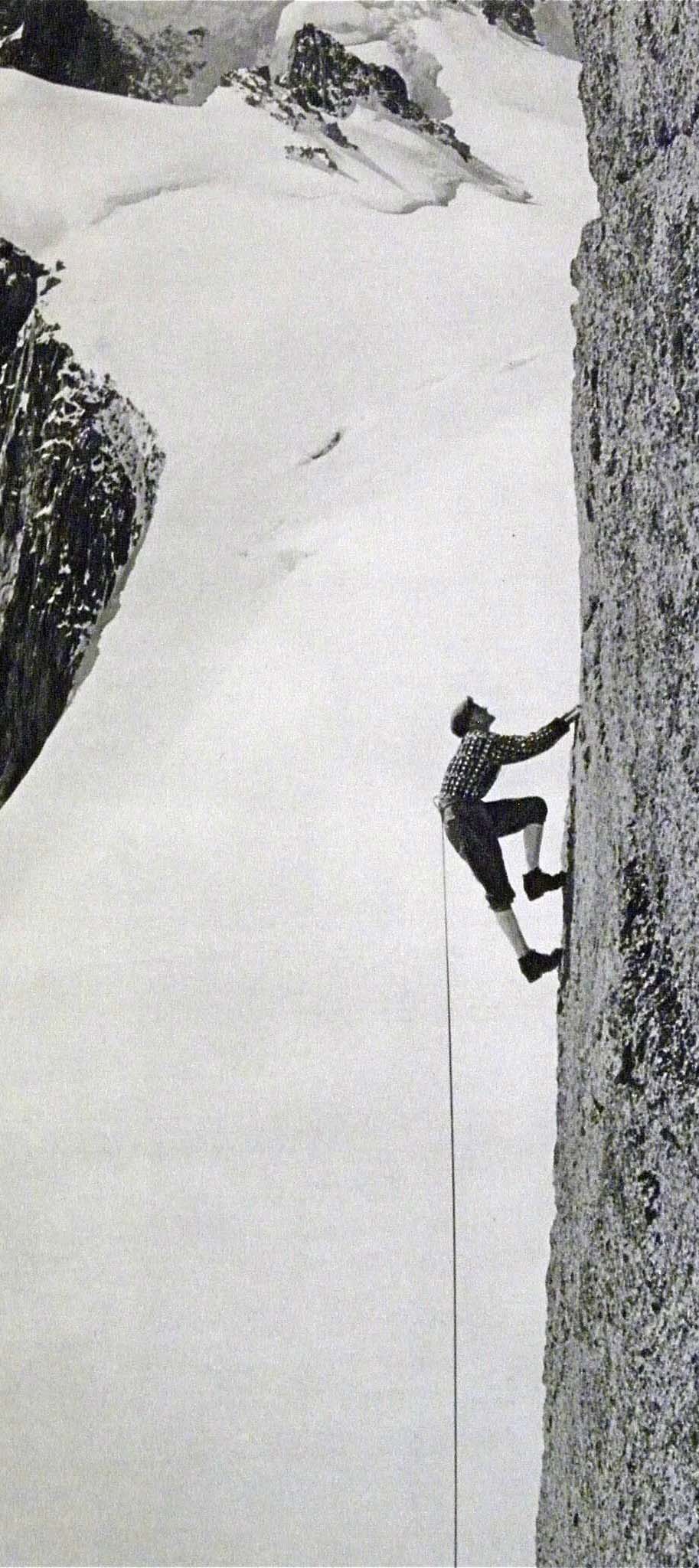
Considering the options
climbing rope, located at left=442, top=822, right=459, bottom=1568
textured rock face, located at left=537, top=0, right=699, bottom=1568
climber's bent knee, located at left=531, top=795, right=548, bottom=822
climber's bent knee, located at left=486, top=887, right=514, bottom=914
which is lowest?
climbing rope, located at left=442, top=822, right=459, bottom=1568

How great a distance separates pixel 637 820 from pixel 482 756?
1440mm

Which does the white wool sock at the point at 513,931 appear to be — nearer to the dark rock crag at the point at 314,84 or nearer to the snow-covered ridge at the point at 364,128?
the snow-covered ridge at the point at 364,128

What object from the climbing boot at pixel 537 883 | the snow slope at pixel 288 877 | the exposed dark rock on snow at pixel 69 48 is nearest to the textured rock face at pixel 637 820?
the climbing boot at pixel 537 883

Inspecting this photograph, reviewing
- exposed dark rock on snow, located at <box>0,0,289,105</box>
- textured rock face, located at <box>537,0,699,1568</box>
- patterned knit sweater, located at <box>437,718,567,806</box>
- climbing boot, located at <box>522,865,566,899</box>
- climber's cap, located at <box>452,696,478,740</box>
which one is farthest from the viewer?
exposed dark rock on snow, located at <box>0,0,289,105</box>

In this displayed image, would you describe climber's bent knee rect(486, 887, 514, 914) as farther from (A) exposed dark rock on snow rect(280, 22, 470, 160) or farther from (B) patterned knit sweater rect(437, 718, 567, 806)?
(A) exposed dark rock on snow rect(280, 22, 470, 160)

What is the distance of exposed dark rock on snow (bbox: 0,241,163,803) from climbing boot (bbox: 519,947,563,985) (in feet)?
4.22

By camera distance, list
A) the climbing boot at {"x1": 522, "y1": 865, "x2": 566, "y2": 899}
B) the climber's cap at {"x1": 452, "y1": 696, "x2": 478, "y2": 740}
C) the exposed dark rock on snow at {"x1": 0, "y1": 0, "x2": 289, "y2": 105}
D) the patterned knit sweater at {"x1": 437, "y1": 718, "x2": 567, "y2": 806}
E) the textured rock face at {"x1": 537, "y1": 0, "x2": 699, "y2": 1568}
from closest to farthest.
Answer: the textured rock face at {"x1": 537, "y1": 0, "x2": 699, "y2": 1568}, the climbing boot at {"x1": 522, "y1": 865, "x2": 566, "y2": 899}, the patterned knit sweater at {"x1": 437, "y1": 718, "x2": 567, "y2": 806}, the climber's cap at {"x1": 452, "y1": 696, "x2": 478, "y2": 740}, the exposed dark rock on snow at {"x1": 0, "y1": 0, "x2": 289, "y2": 105}

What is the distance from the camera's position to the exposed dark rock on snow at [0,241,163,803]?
3576 mm

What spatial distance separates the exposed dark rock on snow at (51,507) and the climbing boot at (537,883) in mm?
1245

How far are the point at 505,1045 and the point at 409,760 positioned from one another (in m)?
0.65

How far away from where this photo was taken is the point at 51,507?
12.0 feet

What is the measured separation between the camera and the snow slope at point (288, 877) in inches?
123

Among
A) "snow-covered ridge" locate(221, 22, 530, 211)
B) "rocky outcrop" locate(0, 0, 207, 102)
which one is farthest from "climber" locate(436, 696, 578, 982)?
"rocky outcrop" locate(0, 0, 207, 102)

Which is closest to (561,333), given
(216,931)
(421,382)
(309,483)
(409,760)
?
(421,382)
